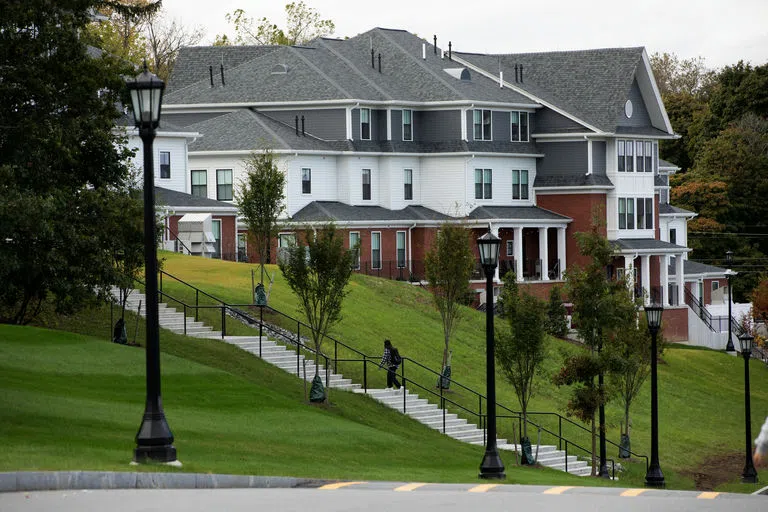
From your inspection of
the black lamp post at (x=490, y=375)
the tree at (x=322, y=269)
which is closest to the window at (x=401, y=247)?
the tree at (x=322, y=269)

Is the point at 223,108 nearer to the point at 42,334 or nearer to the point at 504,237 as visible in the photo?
the point at 504,237

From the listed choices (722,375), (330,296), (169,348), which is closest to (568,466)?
(330,296)

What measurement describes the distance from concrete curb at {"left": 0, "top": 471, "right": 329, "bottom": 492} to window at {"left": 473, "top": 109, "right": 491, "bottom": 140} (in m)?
60.6

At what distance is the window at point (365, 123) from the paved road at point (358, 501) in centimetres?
5980

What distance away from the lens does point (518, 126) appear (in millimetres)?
81938

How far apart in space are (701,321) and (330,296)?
46.7m

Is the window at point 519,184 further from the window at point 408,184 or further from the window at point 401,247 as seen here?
the window at point 401,247

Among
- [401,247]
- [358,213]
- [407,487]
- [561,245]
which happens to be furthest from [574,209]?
[407,487]

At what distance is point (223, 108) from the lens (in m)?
79.8

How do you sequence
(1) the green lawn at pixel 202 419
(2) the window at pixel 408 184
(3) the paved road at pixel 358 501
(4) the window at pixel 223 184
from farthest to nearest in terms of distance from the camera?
(2) the window at pixel 408 184, (4) the window at pixel 223 184, (1) the green lawn at pixel 202 419, (3) the paved road at pixel 358 501

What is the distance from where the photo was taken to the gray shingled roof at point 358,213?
240ft

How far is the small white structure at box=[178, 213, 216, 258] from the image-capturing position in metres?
63.4

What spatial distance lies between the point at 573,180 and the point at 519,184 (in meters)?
2.92

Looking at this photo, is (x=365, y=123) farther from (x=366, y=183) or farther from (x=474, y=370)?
(x=474, y=370)
